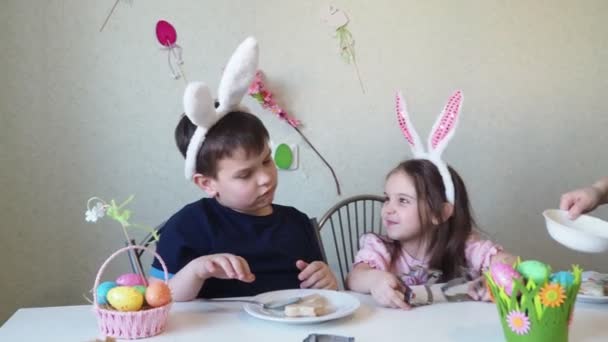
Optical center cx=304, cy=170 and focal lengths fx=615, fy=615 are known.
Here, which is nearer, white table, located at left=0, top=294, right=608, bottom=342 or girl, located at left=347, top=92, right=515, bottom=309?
white table, located at left=0, top=294, right=608, bottom=342

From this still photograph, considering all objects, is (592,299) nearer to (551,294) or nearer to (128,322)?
(551,294)

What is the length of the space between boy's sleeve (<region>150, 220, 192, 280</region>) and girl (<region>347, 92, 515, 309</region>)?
1.42 ft

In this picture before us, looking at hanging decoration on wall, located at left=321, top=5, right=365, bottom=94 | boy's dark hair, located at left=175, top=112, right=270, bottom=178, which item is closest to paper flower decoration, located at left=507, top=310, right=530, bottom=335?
boy's dark hair, located at left=175, top=112, right=270, bottom=178

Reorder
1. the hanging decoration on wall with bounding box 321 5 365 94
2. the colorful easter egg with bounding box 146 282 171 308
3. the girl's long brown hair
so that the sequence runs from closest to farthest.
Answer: the colorful easter egg with bounding box 146 282 171 308 < the girl's long brown hair < the hanging decoration on wall with bounding box 321 5 365 94

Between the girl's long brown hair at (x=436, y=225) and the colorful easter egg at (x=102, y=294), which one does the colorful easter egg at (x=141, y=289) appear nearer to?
the colorful easter egg at (x=102, y=294)

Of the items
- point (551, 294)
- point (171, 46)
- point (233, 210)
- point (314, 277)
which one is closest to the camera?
point (551, 294)

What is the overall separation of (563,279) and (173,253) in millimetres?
806

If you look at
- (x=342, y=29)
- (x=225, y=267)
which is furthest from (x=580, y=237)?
(x=342, y=29)

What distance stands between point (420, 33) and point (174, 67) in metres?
0.88

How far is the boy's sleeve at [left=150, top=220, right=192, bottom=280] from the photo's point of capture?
1.36 metres

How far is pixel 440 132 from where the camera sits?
152 cm

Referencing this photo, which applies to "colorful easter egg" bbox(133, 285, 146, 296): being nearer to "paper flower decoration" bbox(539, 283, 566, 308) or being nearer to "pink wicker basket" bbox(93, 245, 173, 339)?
"pink wicker basket" bbox(93, 245, 173, 339)

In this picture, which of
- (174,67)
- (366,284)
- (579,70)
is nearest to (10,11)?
(174,67)

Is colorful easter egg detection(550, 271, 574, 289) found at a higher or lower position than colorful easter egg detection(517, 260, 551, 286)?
lower
